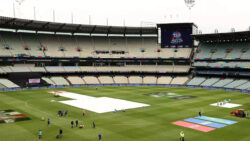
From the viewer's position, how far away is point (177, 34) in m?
93.8

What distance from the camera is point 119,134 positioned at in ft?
88.2

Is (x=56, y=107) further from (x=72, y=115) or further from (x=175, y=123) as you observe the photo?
(x=175, y=123)

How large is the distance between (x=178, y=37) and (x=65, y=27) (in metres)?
46.3

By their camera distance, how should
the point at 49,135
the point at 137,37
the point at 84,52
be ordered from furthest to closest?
the point at 137,37
the point at 84,52
the point at 49,135

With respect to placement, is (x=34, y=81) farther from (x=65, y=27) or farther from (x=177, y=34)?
(x=177, y=34)

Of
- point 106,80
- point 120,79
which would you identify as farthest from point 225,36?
point 106,80

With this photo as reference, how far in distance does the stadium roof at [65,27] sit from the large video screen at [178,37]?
5792 millimetres

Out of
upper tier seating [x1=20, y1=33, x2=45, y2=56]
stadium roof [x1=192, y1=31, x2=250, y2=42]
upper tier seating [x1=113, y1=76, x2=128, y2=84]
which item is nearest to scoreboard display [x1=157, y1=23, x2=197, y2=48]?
stadium roof [x1=192, y1=31, x2=250, y2=42]

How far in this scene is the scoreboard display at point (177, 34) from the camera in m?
92.4

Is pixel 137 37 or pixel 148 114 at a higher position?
pixel 137 37

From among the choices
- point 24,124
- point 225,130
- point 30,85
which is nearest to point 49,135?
point 24,124

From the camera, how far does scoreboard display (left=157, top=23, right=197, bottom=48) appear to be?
92375 millimetres

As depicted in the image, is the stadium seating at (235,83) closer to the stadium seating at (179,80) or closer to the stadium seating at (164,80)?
the stadium seating at (179,80)

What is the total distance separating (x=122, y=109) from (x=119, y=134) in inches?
510
